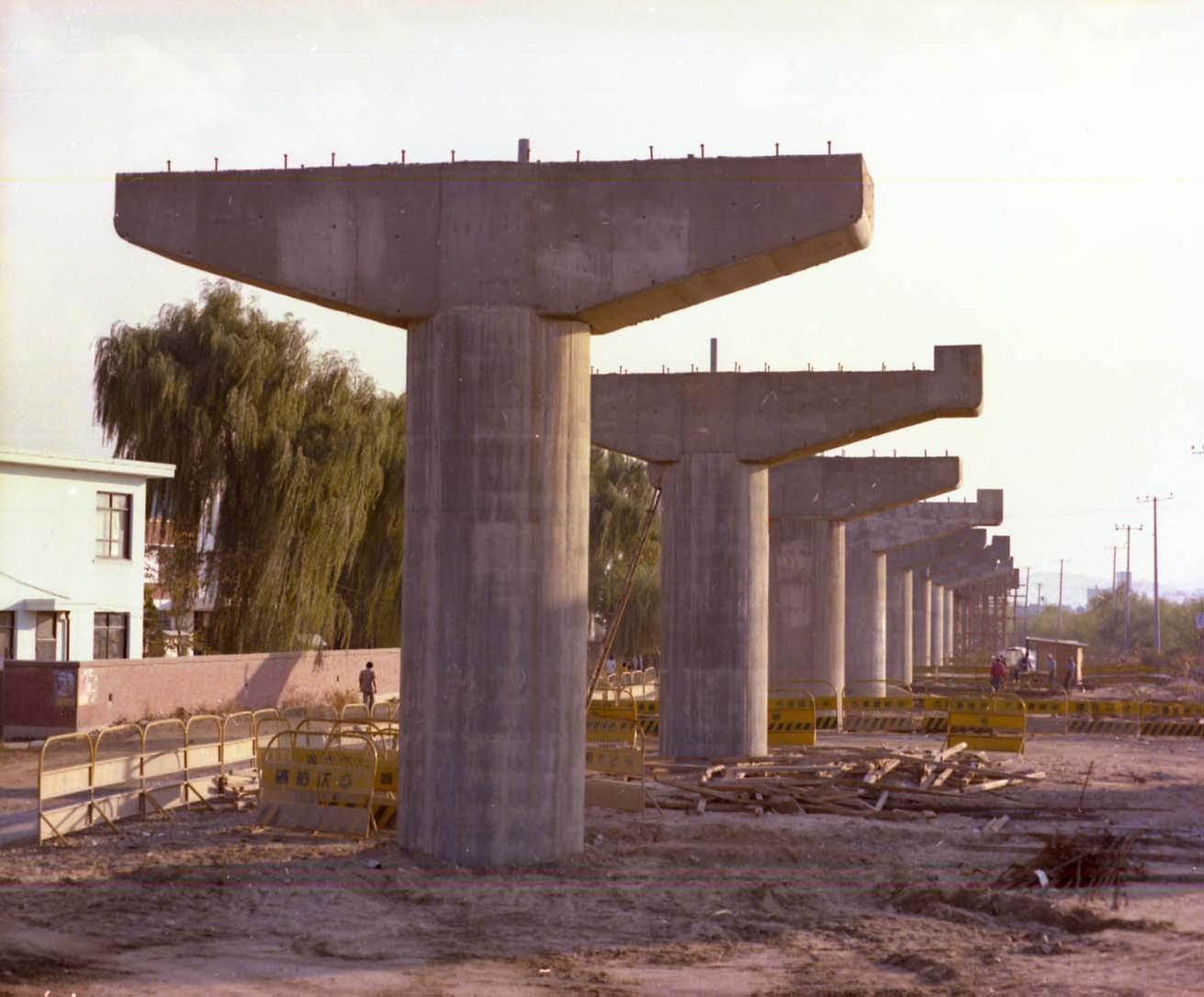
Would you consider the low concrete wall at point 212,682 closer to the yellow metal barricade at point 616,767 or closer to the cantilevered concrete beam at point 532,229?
the yellow metal barricade at point 616,767

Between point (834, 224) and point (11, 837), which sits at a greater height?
point (834, 224)

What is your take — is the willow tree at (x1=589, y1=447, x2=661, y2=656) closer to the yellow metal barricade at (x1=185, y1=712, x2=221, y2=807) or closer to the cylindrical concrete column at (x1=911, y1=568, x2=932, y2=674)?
the cylindrical concrete column at (x1=911, y1=568, x2=932, y2=674)

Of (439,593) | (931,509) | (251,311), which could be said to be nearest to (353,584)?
(251,311)

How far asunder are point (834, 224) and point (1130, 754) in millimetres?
21255

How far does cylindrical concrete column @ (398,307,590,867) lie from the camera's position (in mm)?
15938

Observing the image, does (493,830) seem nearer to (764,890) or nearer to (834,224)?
(764,890)

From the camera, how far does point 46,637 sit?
40094mm

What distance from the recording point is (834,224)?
1631 cm

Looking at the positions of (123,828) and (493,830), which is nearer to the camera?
(493,830)

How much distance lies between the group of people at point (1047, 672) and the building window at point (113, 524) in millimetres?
28913

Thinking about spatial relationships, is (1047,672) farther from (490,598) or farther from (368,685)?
(490,598)

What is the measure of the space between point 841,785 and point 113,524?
79.2ft

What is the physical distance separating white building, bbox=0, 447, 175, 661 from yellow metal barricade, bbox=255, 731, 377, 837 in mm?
20960

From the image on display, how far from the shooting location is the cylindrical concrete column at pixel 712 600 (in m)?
28.3
